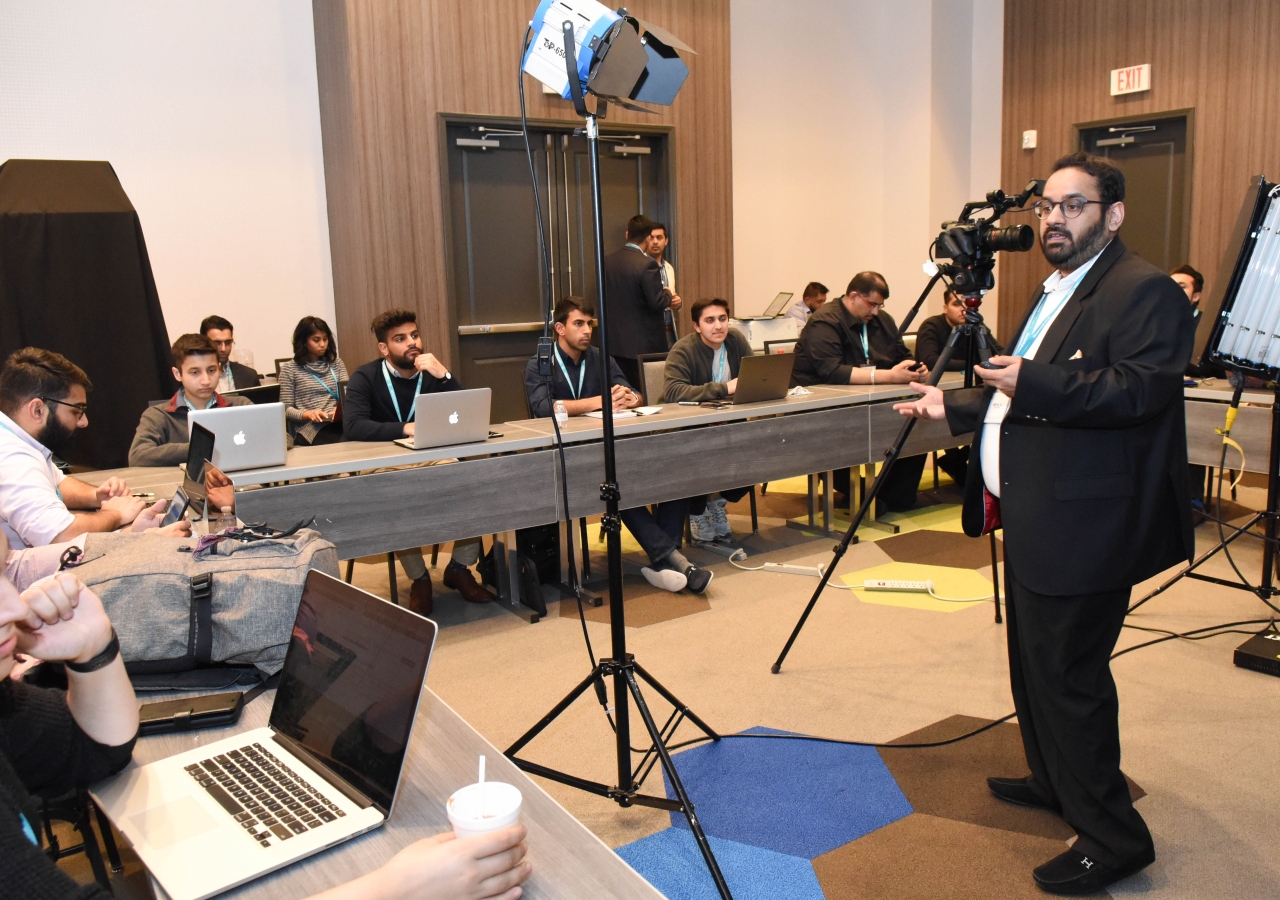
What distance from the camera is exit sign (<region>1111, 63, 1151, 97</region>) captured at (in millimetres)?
6891

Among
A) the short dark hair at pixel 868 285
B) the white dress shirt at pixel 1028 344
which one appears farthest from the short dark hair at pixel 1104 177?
the short dark hair at pixel 868 285

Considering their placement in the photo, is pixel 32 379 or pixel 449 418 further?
pixel 449 418

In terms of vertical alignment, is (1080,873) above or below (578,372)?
below

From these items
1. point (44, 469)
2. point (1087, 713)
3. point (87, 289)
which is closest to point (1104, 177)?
point (1087, 713)

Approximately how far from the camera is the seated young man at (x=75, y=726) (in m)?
0.94

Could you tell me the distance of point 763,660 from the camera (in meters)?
3.32

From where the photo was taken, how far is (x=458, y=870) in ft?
3.02

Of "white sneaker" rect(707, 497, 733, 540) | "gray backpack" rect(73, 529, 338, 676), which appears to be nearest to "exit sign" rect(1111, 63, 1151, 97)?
"white sneaker" rect(707, 497, 733, 540)

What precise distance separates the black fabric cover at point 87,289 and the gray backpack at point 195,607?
3.33 metres

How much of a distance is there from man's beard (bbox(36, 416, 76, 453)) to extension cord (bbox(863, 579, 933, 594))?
3.03 metres

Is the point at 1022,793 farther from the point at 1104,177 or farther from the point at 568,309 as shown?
the point at 568,309

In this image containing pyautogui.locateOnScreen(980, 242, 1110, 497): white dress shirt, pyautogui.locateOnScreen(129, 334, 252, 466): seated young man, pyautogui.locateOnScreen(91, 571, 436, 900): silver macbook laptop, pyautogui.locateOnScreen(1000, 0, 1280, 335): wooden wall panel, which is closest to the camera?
pyautogui.locateOnScreen(91, 571, 436, 900): silver macbook laptop

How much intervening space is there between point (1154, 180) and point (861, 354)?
3439 mm

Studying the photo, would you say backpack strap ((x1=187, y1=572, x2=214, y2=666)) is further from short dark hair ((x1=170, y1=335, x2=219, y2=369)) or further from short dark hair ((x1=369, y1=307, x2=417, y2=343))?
short dark hair ((x1=369, y1=307, x2=417, y2=343))
